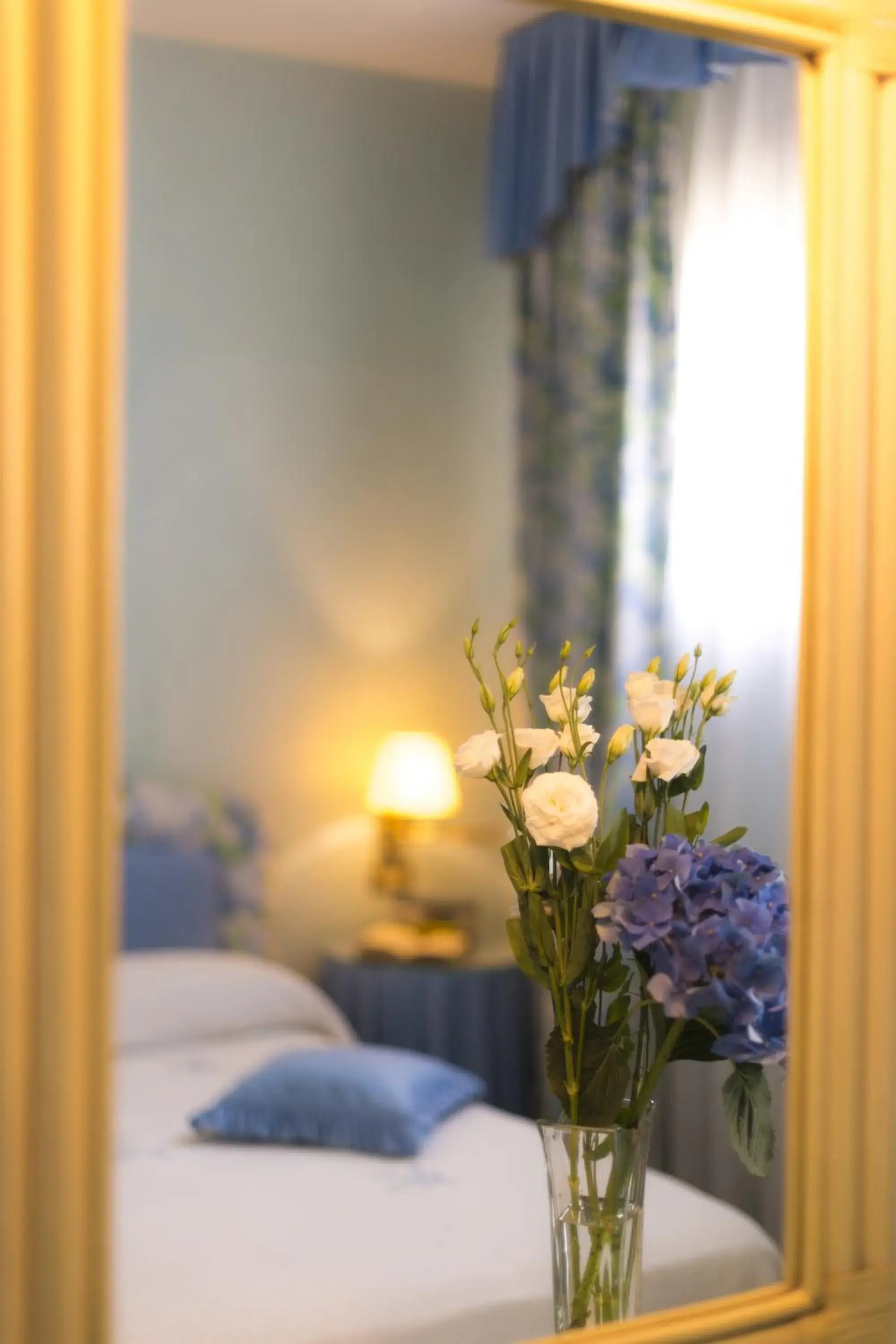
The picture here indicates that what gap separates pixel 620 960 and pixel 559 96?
175 centimetres

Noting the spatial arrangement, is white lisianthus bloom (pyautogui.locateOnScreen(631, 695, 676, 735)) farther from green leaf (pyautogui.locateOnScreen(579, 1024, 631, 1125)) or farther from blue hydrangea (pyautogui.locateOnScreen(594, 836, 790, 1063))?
green leaf (pyautogui.locateOnScreen(579, 1024, 631, 1125))

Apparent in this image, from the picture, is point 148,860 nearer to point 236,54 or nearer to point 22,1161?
point 236,54

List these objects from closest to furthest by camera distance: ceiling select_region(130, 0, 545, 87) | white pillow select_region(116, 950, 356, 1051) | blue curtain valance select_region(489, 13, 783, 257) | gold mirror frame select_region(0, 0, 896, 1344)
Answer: gold mirror frame select_region(0, 0, 896, 1344) → blue curtain valance select_region(489, 13, 783, 257) → ceiling select_region(130, 0, 545, 87) → white pillow select_region(116, 950, 356, 1051)

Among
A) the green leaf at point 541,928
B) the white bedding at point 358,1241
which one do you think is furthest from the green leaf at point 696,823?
the white bedding at point 358,1241

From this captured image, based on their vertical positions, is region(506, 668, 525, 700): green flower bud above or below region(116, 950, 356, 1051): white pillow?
above

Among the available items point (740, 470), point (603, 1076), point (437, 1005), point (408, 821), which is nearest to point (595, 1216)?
point (603, 1076)

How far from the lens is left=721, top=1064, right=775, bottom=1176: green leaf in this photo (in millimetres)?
903

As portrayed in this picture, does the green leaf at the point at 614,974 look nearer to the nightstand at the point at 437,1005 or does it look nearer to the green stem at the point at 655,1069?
the green stem at the point at 655,1069

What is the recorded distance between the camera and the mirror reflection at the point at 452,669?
903mm

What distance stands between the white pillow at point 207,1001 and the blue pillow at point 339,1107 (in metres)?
0.40

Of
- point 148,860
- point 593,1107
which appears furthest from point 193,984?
point 593,1107

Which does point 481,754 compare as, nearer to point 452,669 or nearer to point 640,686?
point 640,686

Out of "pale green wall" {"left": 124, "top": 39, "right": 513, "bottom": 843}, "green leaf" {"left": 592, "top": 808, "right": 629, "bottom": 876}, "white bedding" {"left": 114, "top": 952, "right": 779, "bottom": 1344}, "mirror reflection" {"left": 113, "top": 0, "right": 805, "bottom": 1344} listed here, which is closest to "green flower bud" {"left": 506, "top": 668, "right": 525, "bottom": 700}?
"mirror reflection" {"left": 113, "top": 0, "right": 805, "bottom": 1344}

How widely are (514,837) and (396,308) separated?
82.4 inches
